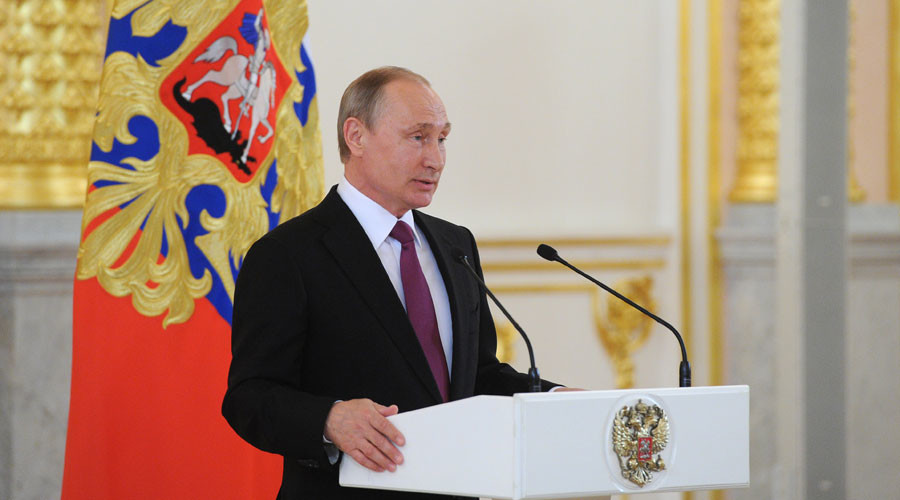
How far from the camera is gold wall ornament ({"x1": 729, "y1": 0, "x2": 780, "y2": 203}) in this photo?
4.75 meters

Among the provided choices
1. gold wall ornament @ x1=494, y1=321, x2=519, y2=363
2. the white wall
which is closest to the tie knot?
the white wall

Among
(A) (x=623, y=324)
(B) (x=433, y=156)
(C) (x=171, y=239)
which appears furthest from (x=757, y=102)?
(B) (x=433, y=156)

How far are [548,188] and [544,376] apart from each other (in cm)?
78

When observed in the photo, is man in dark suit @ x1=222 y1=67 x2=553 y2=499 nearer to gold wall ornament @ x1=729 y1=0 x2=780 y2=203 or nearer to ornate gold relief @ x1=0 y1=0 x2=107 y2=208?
ornate gold relief @ x1=0 y1=0 x2=107 y2=208

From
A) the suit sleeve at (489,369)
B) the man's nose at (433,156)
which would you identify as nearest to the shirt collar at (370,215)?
the man's nose at (433,156)

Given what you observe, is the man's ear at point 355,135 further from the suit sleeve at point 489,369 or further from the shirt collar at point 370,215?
the suit sleeve at point 489,369

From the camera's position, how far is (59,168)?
354 centimetres

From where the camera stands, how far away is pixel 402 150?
2102mm

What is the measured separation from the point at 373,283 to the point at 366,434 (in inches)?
14.4

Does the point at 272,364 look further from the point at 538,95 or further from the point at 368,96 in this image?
the point at 538,95

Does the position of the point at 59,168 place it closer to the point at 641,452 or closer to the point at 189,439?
the point at 189,439

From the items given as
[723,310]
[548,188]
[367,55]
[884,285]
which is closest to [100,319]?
[367,55]

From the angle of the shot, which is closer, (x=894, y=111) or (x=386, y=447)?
(x=386, y=447)

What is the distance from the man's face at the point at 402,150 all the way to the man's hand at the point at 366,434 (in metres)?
0.48
